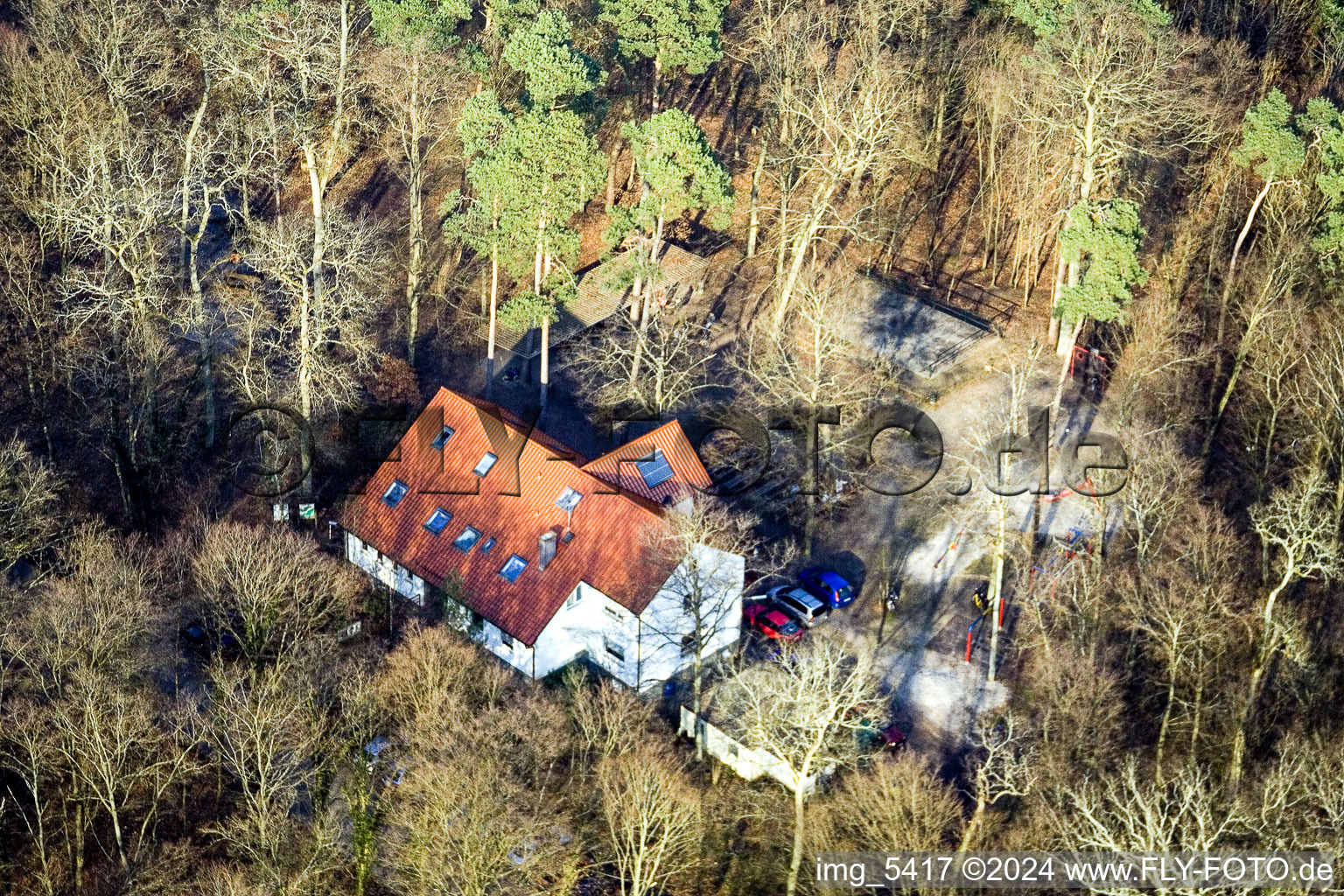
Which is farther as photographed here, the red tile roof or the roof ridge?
the roof ridge

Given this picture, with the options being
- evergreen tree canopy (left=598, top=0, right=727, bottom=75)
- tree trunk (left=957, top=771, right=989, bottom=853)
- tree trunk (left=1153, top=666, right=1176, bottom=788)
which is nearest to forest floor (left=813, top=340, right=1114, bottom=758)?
tree trunk (left=957, top=771, right=989, bottom=853)

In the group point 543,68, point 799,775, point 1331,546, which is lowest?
point 799,775

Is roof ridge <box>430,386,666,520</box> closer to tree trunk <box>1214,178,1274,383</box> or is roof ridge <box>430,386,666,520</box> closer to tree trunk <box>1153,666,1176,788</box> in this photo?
tree trunk <box>1153,666,1176,788</box>

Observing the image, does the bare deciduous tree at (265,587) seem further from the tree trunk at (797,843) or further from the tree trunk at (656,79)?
the tree trunk at (656,79)

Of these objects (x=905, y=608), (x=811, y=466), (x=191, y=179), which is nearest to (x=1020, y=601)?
(x=905, y=608)

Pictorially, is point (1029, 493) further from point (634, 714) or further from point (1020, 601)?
point (634, 714)
